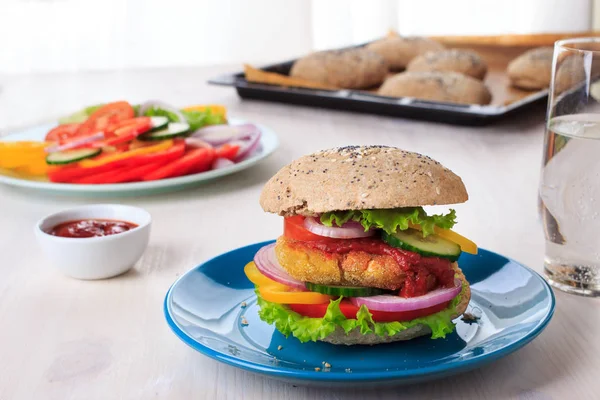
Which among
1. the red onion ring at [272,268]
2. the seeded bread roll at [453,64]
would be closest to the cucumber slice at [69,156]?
the red onion ring at [272,268]

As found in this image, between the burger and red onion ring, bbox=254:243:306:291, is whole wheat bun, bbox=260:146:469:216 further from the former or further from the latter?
red onion ring, bbox=254:243:306:291

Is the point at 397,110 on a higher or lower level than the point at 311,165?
lower

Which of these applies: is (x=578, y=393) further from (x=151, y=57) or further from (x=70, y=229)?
(x=151, y=57)

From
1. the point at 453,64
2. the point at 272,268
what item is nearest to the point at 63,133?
the point at 272,268

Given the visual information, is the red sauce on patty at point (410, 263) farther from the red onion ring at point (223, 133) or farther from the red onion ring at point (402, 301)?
the red onion ring at point (223, 133)

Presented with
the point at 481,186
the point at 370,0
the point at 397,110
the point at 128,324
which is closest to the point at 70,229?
the point at 128,324

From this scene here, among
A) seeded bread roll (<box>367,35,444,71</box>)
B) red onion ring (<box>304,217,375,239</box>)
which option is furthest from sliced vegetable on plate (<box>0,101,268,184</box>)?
seeded bread roll (<box>367,35,444,71</box>)
